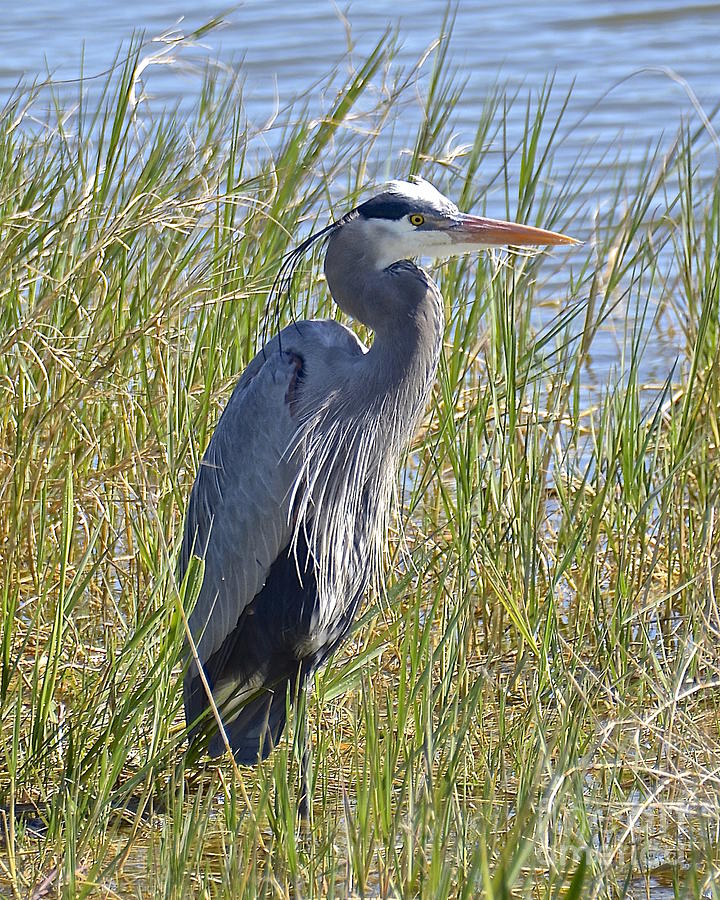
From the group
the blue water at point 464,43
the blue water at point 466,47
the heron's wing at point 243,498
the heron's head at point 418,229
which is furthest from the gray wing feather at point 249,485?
the blue water at point 464,43

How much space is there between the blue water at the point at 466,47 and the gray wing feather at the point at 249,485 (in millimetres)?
3961

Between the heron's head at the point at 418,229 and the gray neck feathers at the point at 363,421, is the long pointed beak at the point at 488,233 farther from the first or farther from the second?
the gray neck feathers at the point at 363,421

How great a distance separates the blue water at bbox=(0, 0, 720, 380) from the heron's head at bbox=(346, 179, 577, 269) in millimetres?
3951

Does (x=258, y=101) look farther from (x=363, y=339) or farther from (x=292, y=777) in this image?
(x=292, y=777)

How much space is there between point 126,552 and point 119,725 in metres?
1.23

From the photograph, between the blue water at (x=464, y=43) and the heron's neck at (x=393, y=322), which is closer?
the heron's neck at (x=393, y=322)

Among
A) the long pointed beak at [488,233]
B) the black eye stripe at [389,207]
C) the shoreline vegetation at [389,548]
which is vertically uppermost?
the black eye stripe at [389,207]

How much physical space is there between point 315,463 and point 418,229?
0.53 m

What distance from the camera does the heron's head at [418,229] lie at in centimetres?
300

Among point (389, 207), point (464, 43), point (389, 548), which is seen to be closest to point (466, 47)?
point (464, 43)

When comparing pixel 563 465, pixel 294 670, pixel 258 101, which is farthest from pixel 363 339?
pixel 258 101

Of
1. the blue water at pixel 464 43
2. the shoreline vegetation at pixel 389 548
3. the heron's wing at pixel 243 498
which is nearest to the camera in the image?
the shoreline vegetation at pixel 389 548

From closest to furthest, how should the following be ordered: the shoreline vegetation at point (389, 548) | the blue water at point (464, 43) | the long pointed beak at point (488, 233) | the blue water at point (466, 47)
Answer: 1. the shoreline vegetation at point (389, 548)
2. the long pointed beak at point (488, 233)
3. the blue water at point (466, 47)
4. the blue water at point (464, 43)

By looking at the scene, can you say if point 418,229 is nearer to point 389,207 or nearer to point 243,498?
point 389,207
